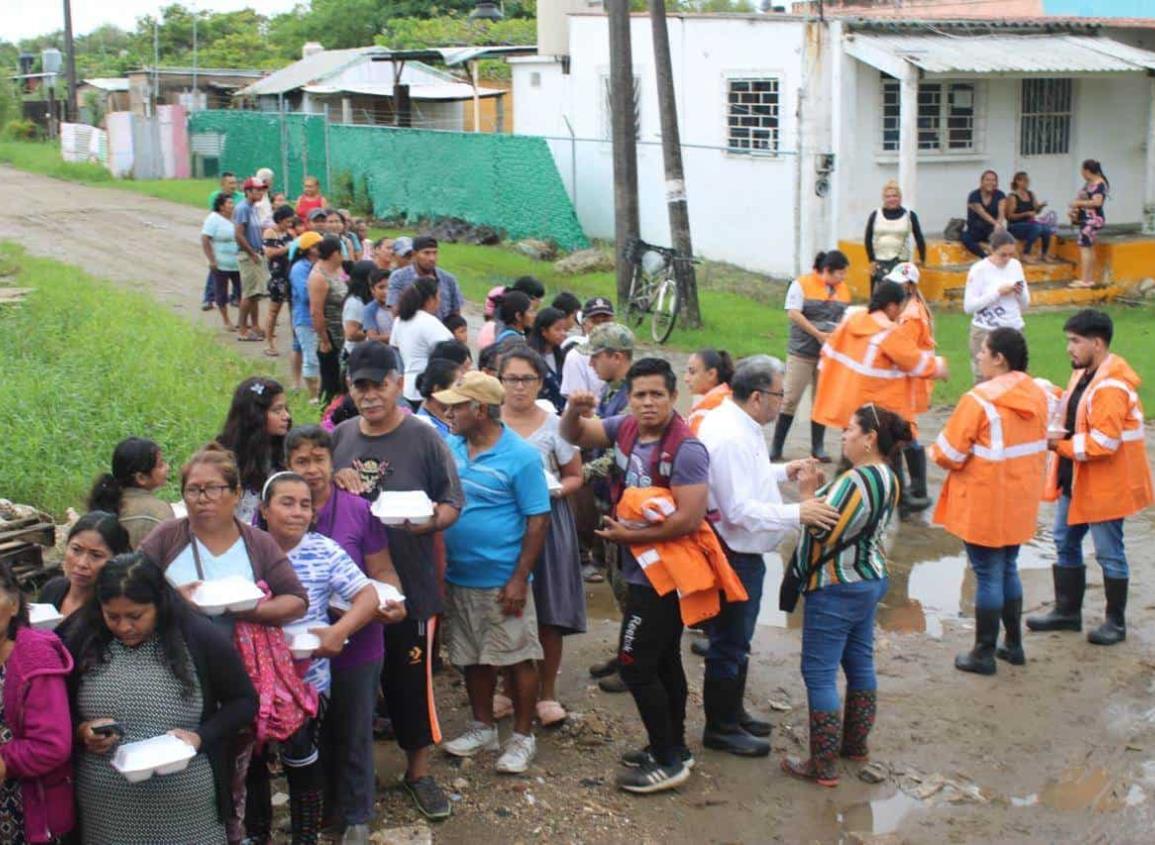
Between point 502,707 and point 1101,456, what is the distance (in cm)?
355

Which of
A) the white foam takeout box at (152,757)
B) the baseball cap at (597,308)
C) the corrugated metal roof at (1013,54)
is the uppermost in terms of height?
the corrugated metal roof at (1013,54)

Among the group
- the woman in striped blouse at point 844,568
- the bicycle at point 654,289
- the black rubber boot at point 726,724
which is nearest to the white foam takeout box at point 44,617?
the black rubber boot at point 726,724

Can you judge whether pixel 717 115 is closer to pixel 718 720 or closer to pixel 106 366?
pixel 106 366

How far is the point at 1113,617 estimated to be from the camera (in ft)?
26.2

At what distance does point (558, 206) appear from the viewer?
79.3ft

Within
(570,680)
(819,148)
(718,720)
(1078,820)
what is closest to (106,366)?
(570,680)

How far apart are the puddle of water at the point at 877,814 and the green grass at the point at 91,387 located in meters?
4.77

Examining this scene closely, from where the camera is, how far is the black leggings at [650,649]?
5.96m

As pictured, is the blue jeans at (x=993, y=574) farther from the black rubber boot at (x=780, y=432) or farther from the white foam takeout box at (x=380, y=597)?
the black rubber boot at (x=780, y=432)

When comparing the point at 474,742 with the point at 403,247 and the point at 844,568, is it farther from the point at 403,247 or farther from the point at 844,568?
the point at 403,247

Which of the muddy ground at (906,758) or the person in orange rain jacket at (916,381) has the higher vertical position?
the person in orange rain jacket at (916,381)

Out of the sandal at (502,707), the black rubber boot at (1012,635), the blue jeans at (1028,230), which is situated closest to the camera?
the sandal at (502,707)

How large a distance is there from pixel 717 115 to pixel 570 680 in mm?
16882

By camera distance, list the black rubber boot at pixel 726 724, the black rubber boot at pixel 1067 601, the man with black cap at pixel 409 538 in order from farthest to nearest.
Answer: the black rubber boot at pixel 1067 601, the black rubber boot at pixel 726 724, the man with black cap at pixel 409 538
